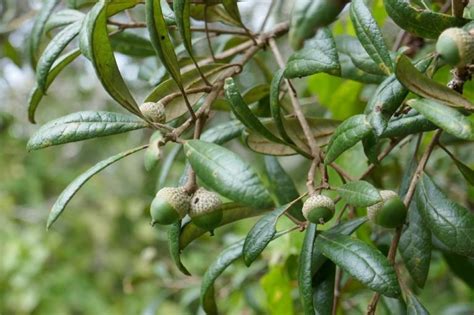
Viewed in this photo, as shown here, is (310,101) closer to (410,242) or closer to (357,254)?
(410,242)

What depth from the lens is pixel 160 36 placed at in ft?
2.21

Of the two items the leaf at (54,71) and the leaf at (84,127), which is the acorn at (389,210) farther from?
the leaf at (54,71)

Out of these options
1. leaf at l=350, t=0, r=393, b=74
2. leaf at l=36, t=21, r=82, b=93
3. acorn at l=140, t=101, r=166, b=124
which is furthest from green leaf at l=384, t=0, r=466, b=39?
leaf at l=36, t=21, r=82, b=93

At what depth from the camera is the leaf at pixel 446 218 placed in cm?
69

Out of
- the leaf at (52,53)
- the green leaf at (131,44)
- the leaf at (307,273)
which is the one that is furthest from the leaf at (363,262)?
the green leaf at (131,44)

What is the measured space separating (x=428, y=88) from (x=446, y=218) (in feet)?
0.57

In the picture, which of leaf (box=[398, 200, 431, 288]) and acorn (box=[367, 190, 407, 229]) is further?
leaf (box=[398, 200, 431, 288])

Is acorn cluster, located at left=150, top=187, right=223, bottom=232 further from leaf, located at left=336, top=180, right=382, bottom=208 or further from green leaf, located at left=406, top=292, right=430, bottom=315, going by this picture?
green leaf, located at left=406, top=292, right=430, bottom=315

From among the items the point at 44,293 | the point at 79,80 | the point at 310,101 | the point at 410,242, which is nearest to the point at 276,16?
the point at 310,101

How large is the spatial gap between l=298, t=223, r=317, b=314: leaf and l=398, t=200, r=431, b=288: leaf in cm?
16

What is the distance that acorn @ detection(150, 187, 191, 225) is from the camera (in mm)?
634

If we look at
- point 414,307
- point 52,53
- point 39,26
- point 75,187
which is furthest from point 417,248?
point 39,26

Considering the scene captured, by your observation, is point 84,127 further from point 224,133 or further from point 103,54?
point 224,133

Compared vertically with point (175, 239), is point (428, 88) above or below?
above
